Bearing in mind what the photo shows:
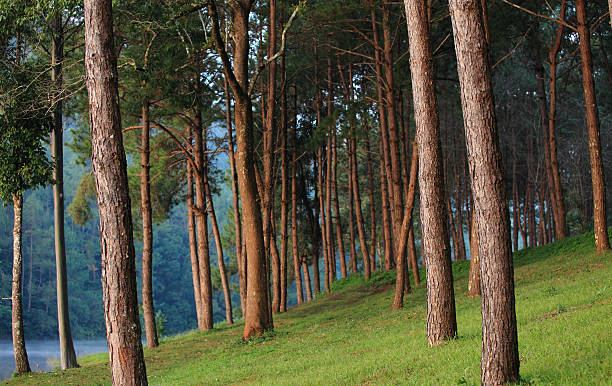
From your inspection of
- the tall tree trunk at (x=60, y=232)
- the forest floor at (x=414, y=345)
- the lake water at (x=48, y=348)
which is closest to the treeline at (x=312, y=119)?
the tall tree trunk at (x=60, y=232)

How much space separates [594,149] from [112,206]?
14531mm

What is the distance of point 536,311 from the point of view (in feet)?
32.0

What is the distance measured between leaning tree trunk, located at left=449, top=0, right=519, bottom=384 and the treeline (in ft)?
0.05

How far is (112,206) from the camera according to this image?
7383 millimetres

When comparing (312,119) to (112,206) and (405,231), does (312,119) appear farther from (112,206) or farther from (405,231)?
(112,206)

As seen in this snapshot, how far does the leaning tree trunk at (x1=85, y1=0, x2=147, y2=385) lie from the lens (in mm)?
7191

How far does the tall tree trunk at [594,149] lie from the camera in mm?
16609

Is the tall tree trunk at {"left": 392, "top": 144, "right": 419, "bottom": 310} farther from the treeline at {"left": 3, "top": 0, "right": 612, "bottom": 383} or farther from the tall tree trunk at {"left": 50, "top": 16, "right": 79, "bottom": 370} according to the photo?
the tall tree trunk at {"left": 50, "top": 16, "right": 79, "bottom": 370}

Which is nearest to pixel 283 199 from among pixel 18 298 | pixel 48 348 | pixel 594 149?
pixel 18 298

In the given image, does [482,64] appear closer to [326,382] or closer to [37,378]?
[326,382]

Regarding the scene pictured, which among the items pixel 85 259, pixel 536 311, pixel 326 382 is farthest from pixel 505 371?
pixel 85 259

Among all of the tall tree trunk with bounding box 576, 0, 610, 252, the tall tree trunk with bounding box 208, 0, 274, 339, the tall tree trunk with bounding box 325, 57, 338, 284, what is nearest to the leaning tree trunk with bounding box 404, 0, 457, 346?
the tall tree trunk with bounding box 208, 0, 274, 339

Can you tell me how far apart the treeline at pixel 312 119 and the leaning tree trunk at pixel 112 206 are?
0.02m

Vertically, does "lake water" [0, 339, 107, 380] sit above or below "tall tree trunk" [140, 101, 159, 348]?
below
